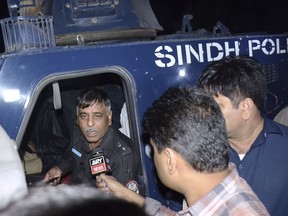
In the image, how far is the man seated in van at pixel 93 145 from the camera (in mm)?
3078

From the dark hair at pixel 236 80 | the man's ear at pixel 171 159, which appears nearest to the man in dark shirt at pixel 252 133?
the dark hair at pixel 236 80

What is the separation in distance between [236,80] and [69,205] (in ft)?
6.26

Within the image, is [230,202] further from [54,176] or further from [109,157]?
[54,176]

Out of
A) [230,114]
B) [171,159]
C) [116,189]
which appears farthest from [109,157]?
[171,159]

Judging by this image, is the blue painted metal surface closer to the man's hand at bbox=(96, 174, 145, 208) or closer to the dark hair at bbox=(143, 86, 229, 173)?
the man's hand at bbox=(96, 174, 145, 208)

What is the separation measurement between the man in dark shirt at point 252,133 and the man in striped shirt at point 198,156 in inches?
24.9

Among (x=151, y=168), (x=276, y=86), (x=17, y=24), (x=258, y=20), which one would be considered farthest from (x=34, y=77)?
(x=258, y=20)

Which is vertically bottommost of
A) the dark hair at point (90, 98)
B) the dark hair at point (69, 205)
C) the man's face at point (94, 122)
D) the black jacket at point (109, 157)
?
the black jacket at point (109, 157)

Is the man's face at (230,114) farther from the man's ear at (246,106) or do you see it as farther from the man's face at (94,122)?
the man's face at (94,122)

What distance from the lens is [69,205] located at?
0.76 m

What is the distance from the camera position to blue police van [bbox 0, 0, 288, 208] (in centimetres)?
223

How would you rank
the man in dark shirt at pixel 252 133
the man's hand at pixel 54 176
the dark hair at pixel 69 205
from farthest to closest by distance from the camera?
the man's hand at pixel 54 176
the man in dark shirt at pixel 252 133
the dark hair at pixel 69 205

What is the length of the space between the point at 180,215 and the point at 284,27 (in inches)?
469

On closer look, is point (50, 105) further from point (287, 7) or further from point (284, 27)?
point (287, 7)
